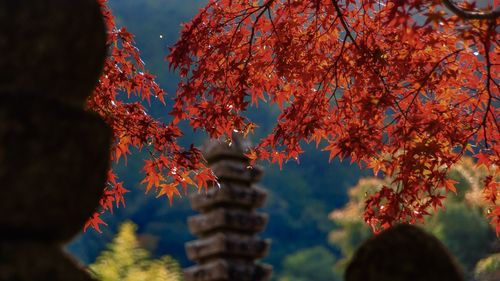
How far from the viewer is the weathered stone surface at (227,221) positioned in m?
11.3

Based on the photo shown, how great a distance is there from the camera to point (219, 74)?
5770mm

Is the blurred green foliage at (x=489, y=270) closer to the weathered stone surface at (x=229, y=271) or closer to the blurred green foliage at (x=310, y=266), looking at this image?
the weathered stone surface at (x=229, y=271)

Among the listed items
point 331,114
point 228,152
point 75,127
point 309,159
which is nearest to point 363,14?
point 331,114

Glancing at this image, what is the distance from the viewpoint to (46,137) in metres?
2.45

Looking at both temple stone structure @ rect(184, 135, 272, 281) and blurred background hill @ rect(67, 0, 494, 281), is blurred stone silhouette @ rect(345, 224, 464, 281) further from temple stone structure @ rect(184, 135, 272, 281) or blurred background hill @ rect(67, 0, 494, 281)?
blurred background hill @ rect(67, 0, 494, 281)

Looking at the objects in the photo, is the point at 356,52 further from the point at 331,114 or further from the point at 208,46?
the point at 208,46

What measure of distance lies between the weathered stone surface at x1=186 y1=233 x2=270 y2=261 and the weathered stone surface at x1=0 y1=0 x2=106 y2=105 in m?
8.78

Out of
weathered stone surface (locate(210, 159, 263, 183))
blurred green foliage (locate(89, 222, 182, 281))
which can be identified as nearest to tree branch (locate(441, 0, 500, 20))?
weathered stone surface (locate(210, 159, 263, 183))

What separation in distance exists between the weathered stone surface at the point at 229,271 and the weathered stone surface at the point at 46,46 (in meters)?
8.73

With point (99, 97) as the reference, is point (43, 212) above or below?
below

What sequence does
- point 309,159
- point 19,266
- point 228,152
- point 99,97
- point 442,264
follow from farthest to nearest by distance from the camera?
1. point 309,159
2. point 228,152
3. point 99,97
4. point 442,264
5. point 19,266

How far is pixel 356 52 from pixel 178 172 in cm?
171

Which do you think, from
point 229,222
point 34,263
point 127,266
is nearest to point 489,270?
point 229,222

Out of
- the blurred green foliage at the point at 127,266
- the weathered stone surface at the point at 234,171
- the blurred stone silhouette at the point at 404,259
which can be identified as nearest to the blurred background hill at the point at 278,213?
the blurred green foliage at the point at 127,266
